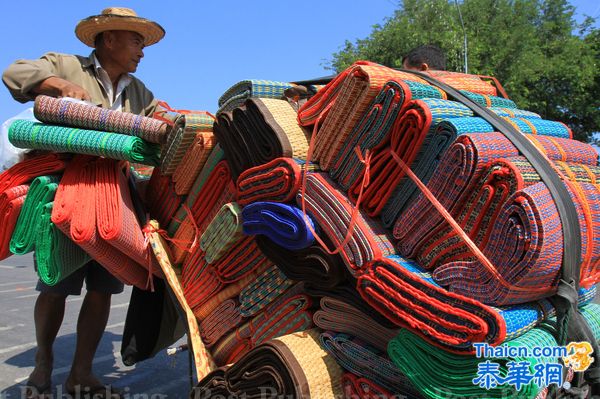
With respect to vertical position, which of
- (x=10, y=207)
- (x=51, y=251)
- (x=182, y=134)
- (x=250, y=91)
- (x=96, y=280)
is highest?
(x=250, y=91)

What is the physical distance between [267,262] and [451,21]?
14.8 m

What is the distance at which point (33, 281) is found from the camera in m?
8.21

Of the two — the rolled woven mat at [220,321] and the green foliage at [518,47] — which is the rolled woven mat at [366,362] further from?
the green foliage at [518,47]

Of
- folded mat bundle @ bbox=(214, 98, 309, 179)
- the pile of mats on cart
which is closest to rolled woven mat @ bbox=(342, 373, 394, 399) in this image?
the pile of mats on cart

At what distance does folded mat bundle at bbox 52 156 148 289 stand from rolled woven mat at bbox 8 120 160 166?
0.41ft

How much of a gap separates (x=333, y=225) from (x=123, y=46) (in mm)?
1882

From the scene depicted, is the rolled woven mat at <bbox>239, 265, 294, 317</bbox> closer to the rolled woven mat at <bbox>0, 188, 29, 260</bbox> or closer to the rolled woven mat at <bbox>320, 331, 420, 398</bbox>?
the rolled woven mat at <bbox>320, 331, 420, 398</bbox>

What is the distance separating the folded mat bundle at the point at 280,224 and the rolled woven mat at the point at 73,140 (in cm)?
69

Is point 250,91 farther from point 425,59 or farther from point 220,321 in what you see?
point 425,59

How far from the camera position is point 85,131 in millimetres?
2369

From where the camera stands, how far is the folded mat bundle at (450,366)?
4.80ft

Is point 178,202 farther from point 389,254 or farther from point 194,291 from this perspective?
point 389,254

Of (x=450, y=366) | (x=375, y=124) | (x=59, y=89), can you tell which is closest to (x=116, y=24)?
(x=59, y=89)

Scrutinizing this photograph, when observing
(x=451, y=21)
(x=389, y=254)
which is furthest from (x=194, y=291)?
(x=451, y=21)
